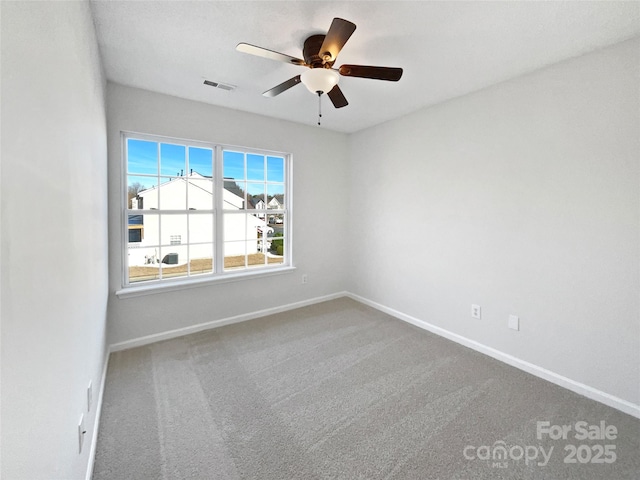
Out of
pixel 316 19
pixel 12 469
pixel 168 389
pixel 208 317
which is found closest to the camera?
pixel 12 469

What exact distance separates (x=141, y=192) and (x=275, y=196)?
158 cm

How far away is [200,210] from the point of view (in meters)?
3.37

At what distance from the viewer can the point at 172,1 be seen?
1715mm

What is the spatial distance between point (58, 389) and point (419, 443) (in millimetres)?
1859

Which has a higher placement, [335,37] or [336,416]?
[335,37]

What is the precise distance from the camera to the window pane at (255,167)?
376 centimetres

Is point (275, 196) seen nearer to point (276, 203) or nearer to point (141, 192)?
point (276, 203)

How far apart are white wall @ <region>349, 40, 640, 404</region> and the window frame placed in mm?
1542

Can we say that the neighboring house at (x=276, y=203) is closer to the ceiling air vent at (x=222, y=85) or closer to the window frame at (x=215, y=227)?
the window frame at (x=215, y=227)

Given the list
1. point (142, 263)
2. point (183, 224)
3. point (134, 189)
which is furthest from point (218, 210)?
point (142, 263)

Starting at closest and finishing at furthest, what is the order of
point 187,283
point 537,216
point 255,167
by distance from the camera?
point 537,216 → point 187,283 → point 255,167

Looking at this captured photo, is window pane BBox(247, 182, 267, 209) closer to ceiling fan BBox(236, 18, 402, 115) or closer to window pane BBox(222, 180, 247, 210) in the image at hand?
window pane BBox(222, 180, 247, 210)

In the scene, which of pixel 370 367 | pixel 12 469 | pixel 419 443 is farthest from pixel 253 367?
pixel 12 469

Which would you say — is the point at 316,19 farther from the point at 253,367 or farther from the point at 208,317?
the point at 208,317
